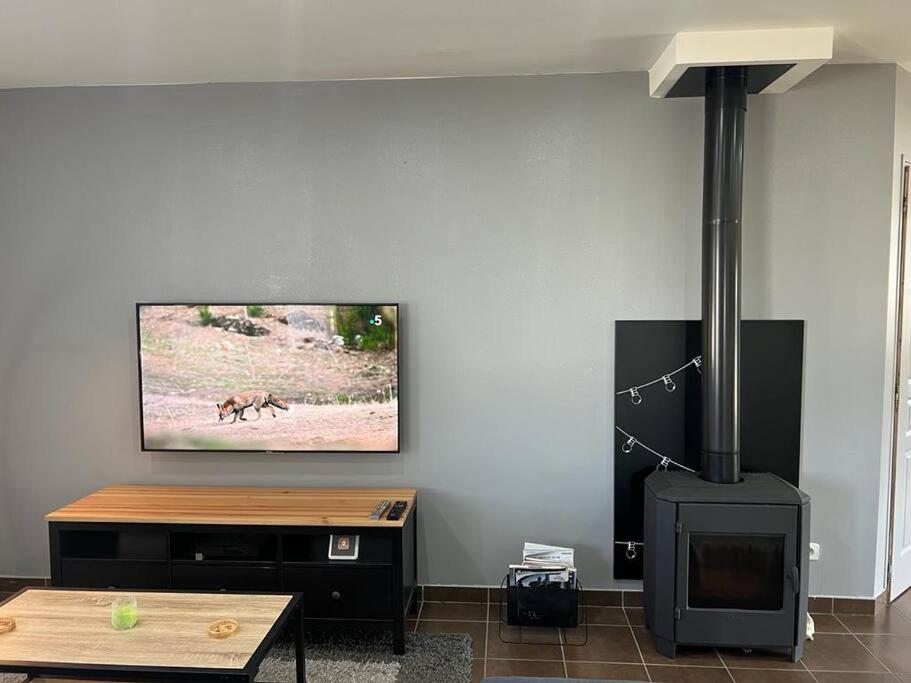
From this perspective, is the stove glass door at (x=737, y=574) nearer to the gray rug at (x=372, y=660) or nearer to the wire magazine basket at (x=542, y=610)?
the wire magazine basket at (x=542, y=610)

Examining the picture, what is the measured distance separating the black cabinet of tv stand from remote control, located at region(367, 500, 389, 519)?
0.06m

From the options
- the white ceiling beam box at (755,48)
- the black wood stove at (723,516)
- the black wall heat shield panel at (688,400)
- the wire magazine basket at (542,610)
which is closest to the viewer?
the white ceiling beam box at (755,48)

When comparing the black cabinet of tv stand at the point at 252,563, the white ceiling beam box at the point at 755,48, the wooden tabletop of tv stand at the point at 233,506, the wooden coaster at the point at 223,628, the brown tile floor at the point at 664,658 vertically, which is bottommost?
the brown tile floor at the point at 664,658

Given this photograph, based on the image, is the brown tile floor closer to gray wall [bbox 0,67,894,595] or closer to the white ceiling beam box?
gray wall [bbox 0,67,894,595]

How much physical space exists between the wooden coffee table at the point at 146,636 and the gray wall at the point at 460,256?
1036 millimetres

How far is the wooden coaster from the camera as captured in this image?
213 centimetres

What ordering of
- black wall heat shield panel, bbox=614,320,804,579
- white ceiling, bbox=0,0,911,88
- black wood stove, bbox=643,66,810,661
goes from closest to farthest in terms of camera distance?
white ceiling, bbox=0,0,911,88
black wood stove, bbox=643,66,810,661
black wall heat shield panel, bbox=614,320,804,579

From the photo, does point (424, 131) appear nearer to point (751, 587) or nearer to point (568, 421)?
point (568, 421)

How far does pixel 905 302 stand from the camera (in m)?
3.27

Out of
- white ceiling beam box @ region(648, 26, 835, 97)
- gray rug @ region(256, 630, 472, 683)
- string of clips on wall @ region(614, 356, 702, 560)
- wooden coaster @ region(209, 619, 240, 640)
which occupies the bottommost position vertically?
gray rug @ region(256, 630, 472, 683)

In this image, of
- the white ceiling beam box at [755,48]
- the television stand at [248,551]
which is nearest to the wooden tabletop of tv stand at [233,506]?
the television stand at [248,551]

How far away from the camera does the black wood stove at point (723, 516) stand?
2.75 metres

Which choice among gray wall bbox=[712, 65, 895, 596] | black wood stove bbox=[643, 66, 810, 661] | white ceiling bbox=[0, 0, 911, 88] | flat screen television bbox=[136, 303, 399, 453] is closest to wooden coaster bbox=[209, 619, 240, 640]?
flat screen television bbox=[136, 303, 399, 453]

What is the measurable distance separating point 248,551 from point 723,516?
6.64ft
